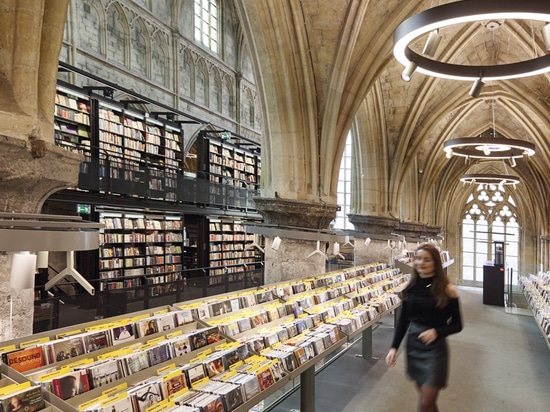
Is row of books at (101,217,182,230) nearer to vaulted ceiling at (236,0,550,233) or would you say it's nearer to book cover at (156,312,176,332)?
vaulted ceiling at (236,0,550,233)

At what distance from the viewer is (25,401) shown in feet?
7.08

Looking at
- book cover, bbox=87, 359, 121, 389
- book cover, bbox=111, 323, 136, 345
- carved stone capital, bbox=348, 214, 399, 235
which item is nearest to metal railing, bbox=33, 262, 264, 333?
book cover, bbox=111, 323, 136, 345

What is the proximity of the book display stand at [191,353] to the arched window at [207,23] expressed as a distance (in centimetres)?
1507

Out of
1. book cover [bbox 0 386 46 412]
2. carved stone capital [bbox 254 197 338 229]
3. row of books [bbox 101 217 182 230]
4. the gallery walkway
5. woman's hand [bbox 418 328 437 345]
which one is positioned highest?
carved stone capital [bbox 254 197 338 229]

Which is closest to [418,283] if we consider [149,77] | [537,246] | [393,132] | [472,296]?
[393,132]

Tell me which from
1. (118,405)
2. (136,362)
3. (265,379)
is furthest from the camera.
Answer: (265,379)

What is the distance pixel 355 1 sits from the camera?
7.76 meters

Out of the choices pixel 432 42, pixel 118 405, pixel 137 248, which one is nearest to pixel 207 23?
pixel 137 248

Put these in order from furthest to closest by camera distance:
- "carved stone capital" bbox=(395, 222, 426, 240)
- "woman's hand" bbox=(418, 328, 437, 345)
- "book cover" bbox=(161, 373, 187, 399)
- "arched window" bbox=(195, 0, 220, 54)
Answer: "carved stone capital" bbox=(395, 222, 426, 240)
"arched window" bbox=(195, 0, 220, 54)
"woman's hand" bbox=(418, 328, 437, 345)
"book cover" bbox=(161, 373, 187, 399)

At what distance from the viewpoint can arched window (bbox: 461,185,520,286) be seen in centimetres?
2988

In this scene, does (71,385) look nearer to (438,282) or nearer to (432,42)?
(438,282)

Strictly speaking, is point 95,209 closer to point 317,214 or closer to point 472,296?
point 317,214

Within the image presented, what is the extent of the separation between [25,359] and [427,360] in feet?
8.04

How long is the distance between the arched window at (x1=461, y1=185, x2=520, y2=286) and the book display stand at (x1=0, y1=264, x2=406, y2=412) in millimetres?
27711
